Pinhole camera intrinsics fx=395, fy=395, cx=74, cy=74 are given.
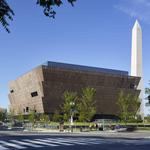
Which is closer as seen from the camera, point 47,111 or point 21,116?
point 47,111

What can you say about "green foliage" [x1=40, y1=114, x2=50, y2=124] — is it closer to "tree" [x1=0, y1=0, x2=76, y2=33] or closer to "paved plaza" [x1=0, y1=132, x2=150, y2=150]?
"paved plaza" [x1=0, y1=132, x2=150, y2=150]

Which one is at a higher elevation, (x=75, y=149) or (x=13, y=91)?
(x=13, y=91)

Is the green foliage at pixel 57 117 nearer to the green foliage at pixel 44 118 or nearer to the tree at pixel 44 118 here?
the green foliage at pixel 44 118

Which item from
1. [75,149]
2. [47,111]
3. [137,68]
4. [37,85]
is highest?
[137,68]

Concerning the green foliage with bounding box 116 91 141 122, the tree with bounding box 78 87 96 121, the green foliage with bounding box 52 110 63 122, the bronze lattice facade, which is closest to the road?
the tree with bounding box 78 87 96 121

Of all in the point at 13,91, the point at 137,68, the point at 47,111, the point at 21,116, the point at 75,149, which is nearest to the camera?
the point at 75,149

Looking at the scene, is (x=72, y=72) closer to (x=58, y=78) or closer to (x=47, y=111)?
(x=58, y=78)

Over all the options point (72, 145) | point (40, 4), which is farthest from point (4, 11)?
point (72, 145)

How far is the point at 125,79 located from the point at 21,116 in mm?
31780

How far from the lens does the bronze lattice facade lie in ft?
332

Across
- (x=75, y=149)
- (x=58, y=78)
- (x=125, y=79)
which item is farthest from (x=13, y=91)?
(x=75, y=149)

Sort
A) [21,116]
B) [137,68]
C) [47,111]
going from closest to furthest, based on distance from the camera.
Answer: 1. [47,111]
2. [21,116]
3. [137,68]

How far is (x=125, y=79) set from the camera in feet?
378

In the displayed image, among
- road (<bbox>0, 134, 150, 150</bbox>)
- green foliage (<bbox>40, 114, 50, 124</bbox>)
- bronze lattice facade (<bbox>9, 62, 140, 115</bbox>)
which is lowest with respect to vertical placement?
road (<bbox>0, 134, 150, 150</bbox>)
